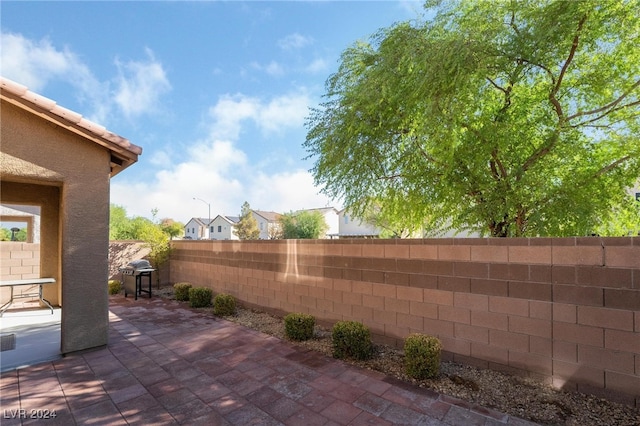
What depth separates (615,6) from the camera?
4355mm

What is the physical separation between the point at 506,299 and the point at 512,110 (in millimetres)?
4110

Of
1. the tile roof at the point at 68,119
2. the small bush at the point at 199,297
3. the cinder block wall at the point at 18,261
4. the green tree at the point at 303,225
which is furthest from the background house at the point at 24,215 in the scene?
the green tree at the point at 303,225

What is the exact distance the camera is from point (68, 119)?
398 centimetres

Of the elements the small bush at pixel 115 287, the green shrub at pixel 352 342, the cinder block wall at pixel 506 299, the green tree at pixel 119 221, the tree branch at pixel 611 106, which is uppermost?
the tree branch at pixel 611 106

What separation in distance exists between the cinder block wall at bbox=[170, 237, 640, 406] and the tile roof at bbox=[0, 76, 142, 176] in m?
3.70

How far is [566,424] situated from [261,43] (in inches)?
417

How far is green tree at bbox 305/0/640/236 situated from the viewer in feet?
16.0

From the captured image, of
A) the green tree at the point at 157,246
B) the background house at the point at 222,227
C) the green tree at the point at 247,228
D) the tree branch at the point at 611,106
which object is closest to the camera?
the tree branch at the point at 611,106

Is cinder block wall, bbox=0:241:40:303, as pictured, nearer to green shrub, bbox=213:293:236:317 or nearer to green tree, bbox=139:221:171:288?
green tree, bbox=139:221:171:288

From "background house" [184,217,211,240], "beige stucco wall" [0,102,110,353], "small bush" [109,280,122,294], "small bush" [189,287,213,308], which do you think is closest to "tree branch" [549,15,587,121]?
"beige stucco wall" [0,102,110,353]

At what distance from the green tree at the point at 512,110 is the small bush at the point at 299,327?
154 inches

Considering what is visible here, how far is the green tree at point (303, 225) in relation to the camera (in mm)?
36906

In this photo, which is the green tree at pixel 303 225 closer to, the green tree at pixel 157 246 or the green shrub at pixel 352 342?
the green tree at pixel 157 246

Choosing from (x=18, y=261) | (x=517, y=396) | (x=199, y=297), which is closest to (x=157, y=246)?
(x=18, y=261)
